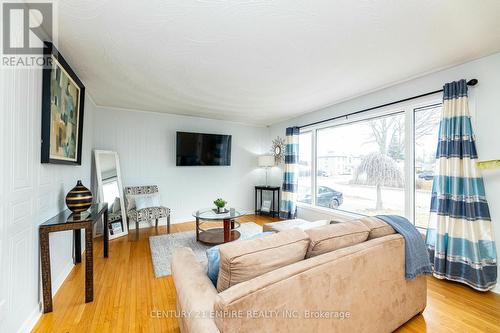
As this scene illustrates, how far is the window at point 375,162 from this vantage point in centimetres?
273

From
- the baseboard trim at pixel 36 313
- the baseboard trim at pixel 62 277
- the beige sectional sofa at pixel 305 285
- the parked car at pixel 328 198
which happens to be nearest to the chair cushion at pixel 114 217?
the baseboard trim at pixel 62 277

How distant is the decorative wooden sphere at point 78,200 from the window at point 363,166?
3.65 meters

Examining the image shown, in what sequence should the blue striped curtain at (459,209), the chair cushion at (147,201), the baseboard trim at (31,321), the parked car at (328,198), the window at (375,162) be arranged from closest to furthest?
1. the baseboard trim at (31,321)
2. the blue striped curtain at (459,209)
3. the window at (375,162)
4. the chair cushion at (147,201)
5. the parked car at (328,198)

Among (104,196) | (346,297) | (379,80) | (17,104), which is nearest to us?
(346,297)

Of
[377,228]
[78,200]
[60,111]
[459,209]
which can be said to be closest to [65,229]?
[78,200]

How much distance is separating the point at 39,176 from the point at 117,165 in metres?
2.17

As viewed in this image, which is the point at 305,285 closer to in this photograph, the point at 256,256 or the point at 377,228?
the point at 256,256

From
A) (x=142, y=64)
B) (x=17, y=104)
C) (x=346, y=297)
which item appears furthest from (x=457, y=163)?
(x=17, y=104)

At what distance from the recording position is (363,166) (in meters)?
3.47

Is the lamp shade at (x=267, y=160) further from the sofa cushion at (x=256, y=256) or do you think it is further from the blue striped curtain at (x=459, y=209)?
the sofa cushion at (x=256, y=256)

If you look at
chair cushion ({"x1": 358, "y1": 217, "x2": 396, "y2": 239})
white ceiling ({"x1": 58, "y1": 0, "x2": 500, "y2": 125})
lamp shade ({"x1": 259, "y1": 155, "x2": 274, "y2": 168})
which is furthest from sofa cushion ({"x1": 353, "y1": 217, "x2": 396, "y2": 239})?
lamp shade ({"x1": 259, "y1": 155, "x2": 274, "y2": 168})

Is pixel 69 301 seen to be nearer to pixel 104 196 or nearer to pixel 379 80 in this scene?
pixel 104 196

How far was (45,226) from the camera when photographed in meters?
1.74

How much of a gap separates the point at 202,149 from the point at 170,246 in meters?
2.13
